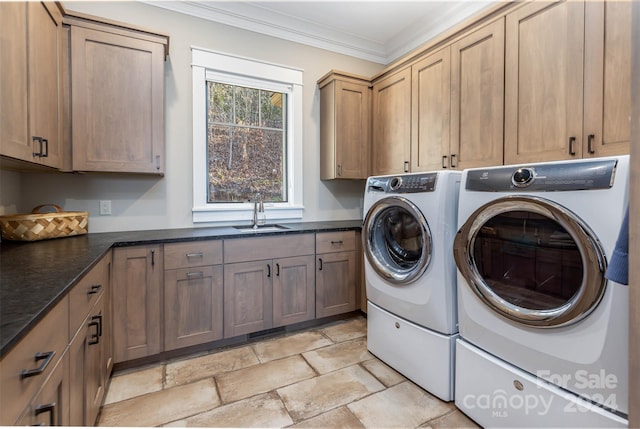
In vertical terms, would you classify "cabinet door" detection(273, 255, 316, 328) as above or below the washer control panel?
below

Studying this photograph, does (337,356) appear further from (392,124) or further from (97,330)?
(392,124)

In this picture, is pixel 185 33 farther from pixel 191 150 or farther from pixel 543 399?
pixel 543 399

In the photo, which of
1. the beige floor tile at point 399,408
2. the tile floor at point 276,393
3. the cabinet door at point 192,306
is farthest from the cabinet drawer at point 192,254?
the beige floor tile at point 399,408

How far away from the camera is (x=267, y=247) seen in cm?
241

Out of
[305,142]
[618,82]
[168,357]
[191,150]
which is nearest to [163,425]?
[168,357]

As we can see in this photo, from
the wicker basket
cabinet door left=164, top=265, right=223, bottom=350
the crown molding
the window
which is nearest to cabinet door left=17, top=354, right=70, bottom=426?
cabinet door left=164, top=265, right=223, bottom=350

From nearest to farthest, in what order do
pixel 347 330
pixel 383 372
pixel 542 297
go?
pixel 542 297, pixel 383 372, pixel 347 330

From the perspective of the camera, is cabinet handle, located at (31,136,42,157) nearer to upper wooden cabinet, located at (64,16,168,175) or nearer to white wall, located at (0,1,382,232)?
upper wooden cabinet, located at (64,16,168,175)

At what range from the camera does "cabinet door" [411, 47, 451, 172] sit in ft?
7.74

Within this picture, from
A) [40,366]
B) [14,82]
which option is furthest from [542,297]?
[14,82]

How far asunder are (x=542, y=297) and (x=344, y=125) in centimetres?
223

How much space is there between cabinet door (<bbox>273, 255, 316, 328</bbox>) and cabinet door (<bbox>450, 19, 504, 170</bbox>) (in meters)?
1.43

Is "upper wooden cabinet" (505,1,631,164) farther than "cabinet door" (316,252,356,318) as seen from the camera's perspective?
No

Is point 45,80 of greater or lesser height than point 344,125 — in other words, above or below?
Answer: below
